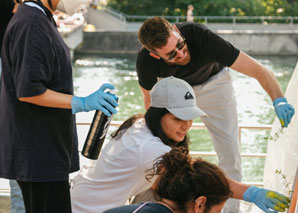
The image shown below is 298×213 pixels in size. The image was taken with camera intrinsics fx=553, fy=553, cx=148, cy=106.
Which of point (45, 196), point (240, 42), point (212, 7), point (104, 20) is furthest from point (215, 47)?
point (212, 7)

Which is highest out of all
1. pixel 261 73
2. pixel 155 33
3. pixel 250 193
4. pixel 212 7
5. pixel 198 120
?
pixel 155 33

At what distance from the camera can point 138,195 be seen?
2254 mm

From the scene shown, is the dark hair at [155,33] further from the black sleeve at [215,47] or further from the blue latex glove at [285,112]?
the blue latex glove at [285,112]

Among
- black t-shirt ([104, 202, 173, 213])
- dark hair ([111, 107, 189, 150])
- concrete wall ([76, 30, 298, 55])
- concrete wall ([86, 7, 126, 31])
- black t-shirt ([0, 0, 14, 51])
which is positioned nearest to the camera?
black t-shirt ([104, 202, 173, 213])

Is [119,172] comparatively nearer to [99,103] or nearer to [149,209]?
[99,103]

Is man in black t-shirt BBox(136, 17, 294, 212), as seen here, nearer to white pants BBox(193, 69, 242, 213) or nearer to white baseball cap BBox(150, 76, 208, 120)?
white pants BBox(193, 69, 242, 213)

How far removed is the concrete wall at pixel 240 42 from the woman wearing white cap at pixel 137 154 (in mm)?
13426

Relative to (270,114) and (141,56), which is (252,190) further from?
(270,114)

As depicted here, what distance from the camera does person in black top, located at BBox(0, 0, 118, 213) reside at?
187cm

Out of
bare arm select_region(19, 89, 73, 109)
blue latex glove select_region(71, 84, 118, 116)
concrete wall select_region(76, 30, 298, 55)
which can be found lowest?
concrete wall select_region(76, 30, 298, 55)

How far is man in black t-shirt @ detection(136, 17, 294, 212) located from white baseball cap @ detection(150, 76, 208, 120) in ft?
1.57

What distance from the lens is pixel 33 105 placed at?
6.41 ft

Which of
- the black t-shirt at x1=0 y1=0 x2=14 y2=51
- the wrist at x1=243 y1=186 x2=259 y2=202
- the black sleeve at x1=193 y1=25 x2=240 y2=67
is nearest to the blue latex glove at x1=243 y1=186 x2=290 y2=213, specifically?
the wrist at x1=243 y1=186 x2=259 y2=202

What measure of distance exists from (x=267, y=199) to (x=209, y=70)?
4.05ft
